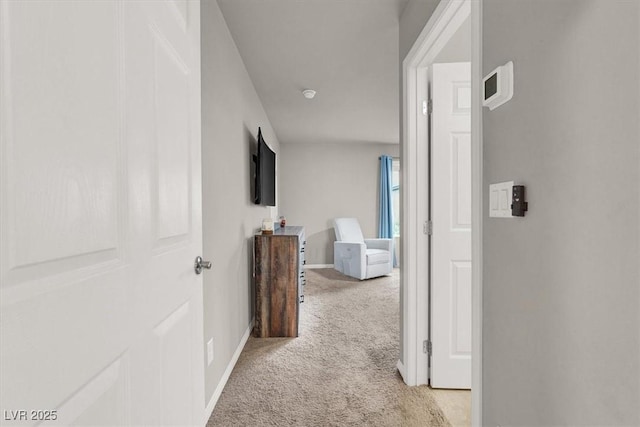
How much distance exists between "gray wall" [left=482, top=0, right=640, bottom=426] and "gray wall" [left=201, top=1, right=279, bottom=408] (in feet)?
4.50

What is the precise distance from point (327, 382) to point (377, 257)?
3.36m

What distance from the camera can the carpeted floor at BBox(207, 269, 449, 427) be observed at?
1729 millimetres

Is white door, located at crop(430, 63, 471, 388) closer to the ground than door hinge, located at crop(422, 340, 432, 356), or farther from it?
farther from it

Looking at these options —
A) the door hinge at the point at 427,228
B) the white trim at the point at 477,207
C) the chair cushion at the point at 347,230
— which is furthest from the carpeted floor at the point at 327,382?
the chair cushion at the point at 347,230

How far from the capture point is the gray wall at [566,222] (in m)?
0.63

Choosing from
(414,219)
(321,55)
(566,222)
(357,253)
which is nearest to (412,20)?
(321,55)

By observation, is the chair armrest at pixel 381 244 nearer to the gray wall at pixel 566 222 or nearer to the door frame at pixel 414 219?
the door frame at pixel 414 219

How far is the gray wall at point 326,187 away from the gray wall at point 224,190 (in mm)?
3346

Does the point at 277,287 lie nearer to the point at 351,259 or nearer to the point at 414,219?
the point at 414,219

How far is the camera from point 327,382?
208 cm

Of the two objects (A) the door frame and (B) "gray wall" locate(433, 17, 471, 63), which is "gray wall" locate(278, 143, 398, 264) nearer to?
(B) "gray wall" locate(433, 17, 471, 63)

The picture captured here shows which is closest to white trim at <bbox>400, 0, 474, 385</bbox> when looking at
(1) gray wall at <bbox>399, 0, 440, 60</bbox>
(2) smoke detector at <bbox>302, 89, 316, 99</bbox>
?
(1) gray wall at <bbox>399, 0, 440, 60</bbox>

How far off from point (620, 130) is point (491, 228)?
1.69ft

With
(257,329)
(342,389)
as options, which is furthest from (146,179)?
(257,329)
